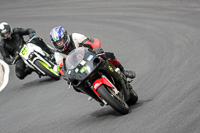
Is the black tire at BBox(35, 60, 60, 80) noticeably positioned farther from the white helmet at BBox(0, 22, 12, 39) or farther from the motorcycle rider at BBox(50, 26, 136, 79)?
the motorcycle rider at BBox(50, 26, 136, 79)

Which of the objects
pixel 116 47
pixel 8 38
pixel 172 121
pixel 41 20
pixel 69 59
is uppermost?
pixel 69 59

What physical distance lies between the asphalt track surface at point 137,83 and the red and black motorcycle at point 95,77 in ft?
1.31

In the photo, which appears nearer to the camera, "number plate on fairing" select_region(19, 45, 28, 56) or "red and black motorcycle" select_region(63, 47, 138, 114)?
"red and black motorcycle" select_region(63, 47, 138, 114)

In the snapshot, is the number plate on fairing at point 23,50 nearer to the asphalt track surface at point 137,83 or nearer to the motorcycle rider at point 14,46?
the motorcycle rider at point 14,46

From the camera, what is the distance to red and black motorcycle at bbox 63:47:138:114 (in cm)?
677

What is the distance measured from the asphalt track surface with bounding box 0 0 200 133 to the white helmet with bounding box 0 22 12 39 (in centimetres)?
A: 159

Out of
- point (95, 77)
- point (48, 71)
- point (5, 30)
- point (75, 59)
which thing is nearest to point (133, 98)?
point (95, 77)

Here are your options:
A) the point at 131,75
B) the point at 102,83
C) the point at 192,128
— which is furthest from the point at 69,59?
the point at 192,128

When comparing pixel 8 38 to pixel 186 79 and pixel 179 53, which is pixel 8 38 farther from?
pixel 186 79

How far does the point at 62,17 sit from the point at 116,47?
968 cm

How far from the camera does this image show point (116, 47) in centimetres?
1484

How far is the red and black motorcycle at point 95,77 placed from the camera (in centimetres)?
677

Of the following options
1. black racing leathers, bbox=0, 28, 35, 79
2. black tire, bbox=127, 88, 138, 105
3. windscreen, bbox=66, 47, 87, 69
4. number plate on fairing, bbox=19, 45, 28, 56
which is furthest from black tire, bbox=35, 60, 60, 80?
windscreen, bbox=66, 47, 87, 69

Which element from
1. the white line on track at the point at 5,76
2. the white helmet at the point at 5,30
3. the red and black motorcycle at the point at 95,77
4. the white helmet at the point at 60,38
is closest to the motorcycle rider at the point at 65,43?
the white helmet at the point at 60,38
